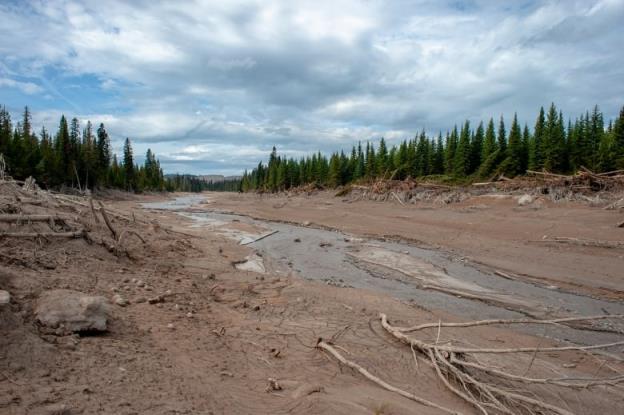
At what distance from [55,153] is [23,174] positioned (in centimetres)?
1100

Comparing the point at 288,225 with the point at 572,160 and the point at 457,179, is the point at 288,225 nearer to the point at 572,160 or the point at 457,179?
the point at 457,179

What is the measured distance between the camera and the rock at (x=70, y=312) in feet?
15.8

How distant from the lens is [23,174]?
46594 millimetres

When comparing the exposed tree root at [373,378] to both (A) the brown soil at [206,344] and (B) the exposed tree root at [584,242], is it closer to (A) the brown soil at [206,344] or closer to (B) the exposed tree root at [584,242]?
(A) the brown soil at [206,344]

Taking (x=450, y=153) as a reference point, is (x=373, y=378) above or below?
below

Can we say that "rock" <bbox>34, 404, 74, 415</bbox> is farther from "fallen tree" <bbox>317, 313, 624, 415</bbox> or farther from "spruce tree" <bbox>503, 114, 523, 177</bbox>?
"spruce tree" <bbox>503, 114, 523, 177</bbox>

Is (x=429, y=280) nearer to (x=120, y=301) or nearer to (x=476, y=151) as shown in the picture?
(x=120, y=301)

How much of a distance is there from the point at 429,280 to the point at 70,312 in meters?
10.7

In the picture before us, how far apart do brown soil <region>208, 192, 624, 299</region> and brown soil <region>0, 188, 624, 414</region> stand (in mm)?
645

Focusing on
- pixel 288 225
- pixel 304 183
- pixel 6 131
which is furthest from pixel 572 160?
pixel 6 131

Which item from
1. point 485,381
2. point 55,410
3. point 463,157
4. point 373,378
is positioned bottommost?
point 485,381

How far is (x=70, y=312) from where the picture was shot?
4.97 meters

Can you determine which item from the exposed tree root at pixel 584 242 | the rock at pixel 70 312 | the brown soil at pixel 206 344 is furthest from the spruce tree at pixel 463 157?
the rock at pixel 70 312

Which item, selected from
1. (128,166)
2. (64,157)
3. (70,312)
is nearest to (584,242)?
(70,312)
